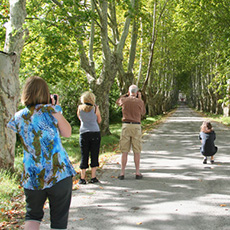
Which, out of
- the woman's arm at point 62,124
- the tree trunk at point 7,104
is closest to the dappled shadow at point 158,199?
the woman's arm at point 62,124

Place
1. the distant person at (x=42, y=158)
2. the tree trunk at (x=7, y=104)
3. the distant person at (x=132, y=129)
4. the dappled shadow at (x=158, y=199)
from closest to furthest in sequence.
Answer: the distant person at (x=42, y=158) < the dappled shadow at (x=158, y=199) < the tree trunk at (x=7, y=104) < the distant person at (x=132, y=129)

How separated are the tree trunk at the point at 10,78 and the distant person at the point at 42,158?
412cm

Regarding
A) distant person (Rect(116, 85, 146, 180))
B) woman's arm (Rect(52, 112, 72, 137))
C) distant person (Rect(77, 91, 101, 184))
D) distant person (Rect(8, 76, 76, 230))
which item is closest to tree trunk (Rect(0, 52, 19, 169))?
distant person (Rect(77, 91, 101, 184))

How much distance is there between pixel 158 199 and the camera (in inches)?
203

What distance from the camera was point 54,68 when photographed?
1537 cm

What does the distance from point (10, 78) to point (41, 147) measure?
14.2 feet

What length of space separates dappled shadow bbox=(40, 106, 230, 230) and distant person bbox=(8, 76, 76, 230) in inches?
55.3

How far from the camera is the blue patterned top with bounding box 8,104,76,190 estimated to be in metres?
2.75

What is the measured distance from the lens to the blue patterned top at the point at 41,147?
2748 mm

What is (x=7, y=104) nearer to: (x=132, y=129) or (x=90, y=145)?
(x=90, y=145)

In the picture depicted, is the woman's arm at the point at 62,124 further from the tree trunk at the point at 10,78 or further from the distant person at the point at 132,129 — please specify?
the tree trunk at the point at 10,78

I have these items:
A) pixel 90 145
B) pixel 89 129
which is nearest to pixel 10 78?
pixel 89 129

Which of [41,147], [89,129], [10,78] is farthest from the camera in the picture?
[10,78]

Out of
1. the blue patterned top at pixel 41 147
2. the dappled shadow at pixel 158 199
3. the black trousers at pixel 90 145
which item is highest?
the blue patterned top at pixel 41 147
